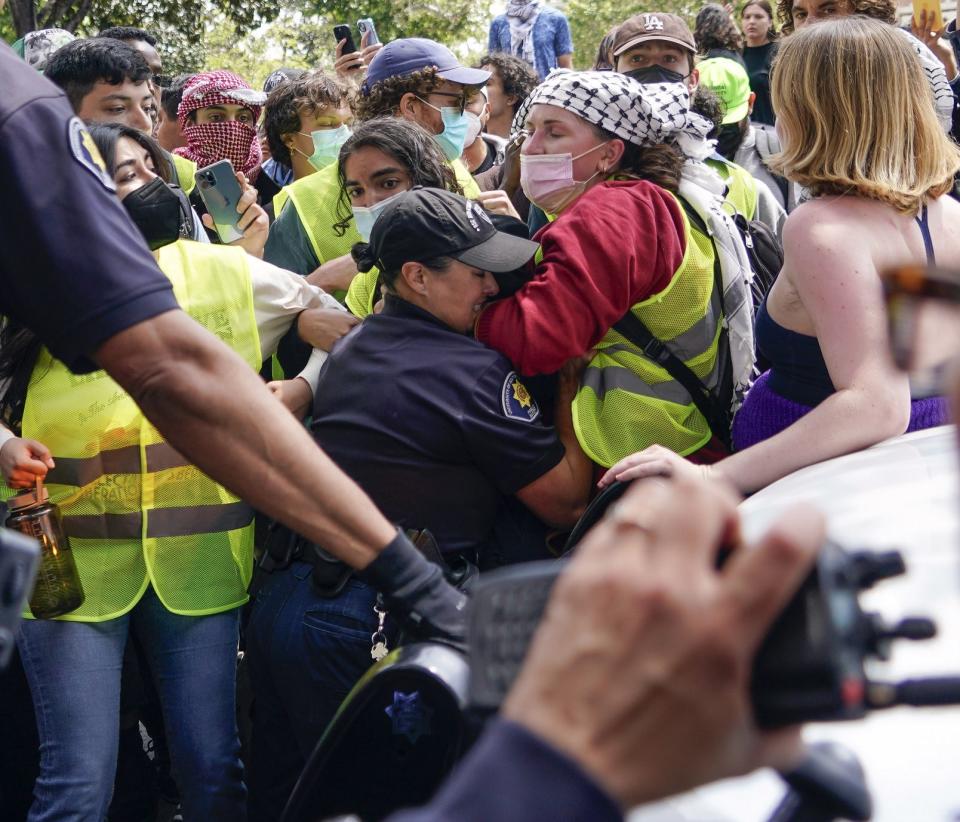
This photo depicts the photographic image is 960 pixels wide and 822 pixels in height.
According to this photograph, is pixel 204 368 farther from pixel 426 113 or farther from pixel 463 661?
pixel 426 113

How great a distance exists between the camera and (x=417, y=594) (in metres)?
2.04

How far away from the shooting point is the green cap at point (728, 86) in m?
5.84

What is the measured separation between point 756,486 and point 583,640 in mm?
1860

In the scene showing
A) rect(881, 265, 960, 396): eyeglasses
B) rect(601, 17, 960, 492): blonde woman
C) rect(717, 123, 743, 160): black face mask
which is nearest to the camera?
rect(881, 265, 960, 396): eyeglasses

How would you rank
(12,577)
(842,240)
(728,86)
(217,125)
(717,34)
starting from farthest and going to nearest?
(717,34) < (728,86) < (217,125) < (842,240) < (12,577)

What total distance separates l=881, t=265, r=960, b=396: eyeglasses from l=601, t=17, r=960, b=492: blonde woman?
5.33 feet

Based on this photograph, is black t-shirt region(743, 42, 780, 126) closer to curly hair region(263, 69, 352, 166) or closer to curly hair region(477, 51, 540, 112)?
curly hair region(477, 51, 540, 112)

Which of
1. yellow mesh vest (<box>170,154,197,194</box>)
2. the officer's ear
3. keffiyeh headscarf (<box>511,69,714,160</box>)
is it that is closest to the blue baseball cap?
yellow mesh vest (<box>170,154,197,194</box>)

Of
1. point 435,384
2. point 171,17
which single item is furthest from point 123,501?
point 171,17

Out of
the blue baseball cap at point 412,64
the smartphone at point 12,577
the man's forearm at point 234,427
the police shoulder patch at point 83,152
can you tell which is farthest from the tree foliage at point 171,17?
the smartphone at point 12,577

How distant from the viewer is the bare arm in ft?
10.4

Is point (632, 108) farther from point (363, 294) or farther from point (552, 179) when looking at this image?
point (363, 294)

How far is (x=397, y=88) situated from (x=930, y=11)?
245 centimetres

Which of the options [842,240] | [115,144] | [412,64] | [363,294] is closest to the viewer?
[842,240]
